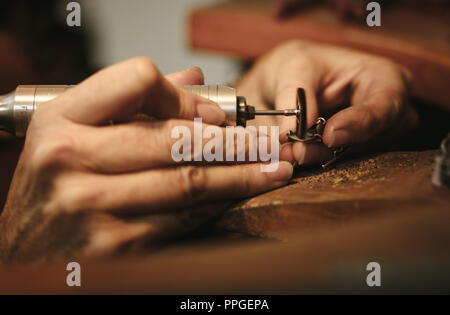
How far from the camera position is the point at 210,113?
77 centimetres

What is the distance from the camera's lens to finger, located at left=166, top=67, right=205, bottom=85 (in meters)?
0.90

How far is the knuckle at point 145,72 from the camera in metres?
0.67

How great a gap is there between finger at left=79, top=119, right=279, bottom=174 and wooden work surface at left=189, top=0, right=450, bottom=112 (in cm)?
109

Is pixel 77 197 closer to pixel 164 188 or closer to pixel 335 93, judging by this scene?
pixel 164 188

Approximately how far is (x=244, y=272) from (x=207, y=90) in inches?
20.0

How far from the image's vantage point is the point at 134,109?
2.35 ft

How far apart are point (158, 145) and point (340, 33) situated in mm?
1282

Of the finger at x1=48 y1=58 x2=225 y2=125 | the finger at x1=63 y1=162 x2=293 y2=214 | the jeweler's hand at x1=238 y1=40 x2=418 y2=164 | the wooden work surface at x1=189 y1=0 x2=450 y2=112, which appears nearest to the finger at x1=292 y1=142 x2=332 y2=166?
the jeweler's hand at x1=238 y1=40 x2=418 y2=164

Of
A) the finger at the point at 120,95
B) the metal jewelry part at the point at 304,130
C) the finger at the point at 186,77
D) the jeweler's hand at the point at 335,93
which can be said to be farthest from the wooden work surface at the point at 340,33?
the finger at the point at 120,95

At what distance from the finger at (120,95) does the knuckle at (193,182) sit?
0.46 ft

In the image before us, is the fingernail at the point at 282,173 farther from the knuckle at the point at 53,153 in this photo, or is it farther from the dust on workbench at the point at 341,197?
the knuckle at the point at 53,153

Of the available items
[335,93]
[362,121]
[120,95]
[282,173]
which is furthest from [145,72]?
[335,93]
